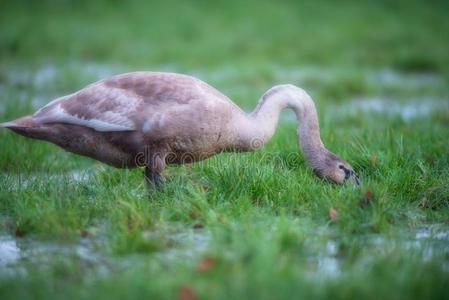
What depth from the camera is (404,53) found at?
13.9m

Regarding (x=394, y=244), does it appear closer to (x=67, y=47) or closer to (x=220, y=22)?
(x=67, y=47)

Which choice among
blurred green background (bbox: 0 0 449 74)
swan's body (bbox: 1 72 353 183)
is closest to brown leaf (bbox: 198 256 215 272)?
swan's body (bbox: 1 72 353 183)

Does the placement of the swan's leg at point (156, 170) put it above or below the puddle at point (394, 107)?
below

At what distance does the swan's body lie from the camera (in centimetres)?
564

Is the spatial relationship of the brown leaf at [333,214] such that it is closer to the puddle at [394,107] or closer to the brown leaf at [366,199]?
the brown leaf at [366,199]

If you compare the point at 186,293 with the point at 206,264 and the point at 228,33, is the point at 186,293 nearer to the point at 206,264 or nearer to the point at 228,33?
the point at 206,264

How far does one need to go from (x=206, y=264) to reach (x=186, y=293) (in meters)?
0.33

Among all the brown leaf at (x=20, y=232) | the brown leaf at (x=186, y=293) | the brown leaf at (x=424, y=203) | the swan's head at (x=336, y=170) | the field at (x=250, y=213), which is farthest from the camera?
the swan's head at (x=336, y=170)

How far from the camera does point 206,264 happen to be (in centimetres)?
398

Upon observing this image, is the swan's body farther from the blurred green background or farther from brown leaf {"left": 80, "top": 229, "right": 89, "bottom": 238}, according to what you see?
the blurred green background

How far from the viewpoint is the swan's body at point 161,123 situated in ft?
18.5

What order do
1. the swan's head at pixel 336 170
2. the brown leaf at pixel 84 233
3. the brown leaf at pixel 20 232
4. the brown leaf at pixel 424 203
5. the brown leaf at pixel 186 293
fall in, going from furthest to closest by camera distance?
the swan's head at pixel 336 170
the brown leaf at pixel 424 203
the brown leaf at pixel 20 232
the brown leaf at pixel 84 233
the brown leaf at pixel 186 293

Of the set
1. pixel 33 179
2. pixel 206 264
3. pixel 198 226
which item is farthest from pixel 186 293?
pixel 33 179

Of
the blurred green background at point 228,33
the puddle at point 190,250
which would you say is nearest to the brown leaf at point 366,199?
the puddle at point 190,250
